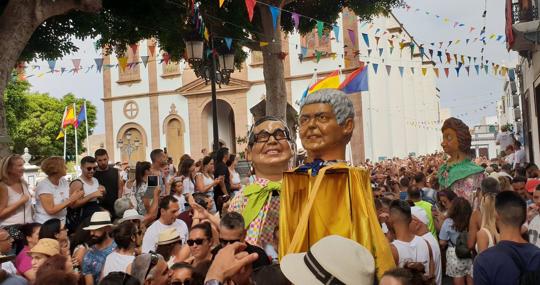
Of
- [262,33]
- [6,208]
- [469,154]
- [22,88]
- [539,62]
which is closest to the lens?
[6,208]

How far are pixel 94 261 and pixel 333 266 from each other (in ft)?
11.2

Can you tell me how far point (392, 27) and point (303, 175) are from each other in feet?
114

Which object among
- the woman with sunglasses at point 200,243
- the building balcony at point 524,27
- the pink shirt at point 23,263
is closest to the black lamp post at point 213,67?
the pink shirt at point 23,263

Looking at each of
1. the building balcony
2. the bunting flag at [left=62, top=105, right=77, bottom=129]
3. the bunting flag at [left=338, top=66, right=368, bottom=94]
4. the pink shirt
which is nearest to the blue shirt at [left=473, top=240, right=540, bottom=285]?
the pink shirt

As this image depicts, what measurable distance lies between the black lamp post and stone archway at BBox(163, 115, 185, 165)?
86.2 feet

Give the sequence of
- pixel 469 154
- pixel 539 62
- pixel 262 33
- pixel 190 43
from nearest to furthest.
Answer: pixel 469 154 < pixel 190 43 < pixel 262 33 < pixel 539 62

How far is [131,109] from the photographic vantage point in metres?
40.4

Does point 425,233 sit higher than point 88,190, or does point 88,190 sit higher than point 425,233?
point 88,190

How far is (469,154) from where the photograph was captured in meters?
7.31

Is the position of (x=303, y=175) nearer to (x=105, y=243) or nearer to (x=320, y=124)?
(x=320, y=124)

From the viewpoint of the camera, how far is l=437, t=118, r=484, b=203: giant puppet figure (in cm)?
713

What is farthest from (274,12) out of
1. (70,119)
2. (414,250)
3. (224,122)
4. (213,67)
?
(70,119)

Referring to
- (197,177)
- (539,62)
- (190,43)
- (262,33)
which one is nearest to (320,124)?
(197,177)

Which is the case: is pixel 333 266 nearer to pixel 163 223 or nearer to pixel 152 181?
pixel 163 223
